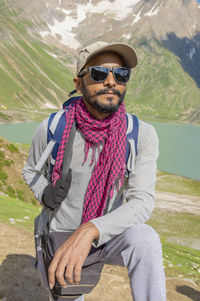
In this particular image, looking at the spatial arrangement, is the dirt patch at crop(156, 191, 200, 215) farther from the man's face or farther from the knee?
the knee

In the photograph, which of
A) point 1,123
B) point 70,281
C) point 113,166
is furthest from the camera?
point 1,123

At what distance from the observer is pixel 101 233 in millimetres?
4250

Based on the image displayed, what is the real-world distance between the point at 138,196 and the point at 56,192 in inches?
48.1

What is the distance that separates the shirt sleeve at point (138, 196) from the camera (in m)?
4.31

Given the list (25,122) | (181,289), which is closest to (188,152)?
(25,122)

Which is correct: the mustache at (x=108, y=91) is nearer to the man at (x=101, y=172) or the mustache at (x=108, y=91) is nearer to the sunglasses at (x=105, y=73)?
the man at (x=101, y=172)

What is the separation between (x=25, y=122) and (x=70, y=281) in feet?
557

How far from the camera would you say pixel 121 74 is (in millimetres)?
5285

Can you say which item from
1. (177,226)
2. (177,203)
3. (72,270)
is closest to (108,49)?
(72,270)

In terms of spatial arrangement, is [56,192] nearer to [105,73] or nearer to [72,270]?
[72,270]

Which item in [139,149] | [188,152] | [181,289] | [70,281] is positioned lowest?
[181,289]

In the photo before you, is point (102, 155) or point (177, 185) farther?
point (177, 185)

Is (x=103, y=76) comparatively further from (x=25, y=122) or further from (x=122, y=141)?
(x=25, y=122)

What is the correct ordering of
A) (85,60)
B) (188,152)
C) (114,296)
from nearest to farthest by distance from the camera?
(85,60), (114,296), (188,152)
